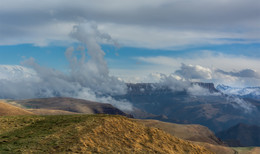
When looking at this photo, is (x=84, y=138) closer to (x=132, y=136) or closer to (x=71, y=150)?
(x=71, y=150)

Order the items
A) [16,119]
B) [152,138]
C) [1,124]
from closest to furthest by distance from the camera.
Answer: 1. [152,138]
2. [1,124]
3. [16,119]

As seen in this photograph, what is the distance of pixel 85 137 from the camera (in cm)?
4522

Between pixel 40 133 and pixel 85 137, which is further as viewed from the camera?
pixel 40 133

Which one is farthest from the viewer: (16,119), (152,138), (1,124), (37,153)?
(16,119)

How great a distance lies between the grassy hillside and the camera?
4209 cm

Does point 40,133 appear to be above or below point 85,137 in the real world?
below

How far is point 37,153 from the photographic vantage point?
38.8 metres

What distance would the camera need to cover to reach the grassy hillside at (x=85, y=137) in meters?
42.1

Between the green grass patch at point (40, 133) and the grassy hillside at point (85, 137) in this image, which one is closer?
the green grass patch at point (40, 133)

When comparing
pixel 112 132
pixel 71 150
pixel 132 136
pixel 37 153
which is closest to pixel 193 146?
pixel 132 136

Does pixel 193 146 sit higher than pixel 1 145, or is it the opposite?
pixel 1 145

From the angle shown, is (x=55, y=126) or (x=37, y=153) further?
(x=55, y=126)

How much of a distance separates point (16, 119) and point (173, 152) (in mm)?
41067

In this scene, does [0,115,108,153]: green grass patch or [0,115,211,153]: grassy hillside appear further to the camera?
[0,115,211,153]: grassy hillside
